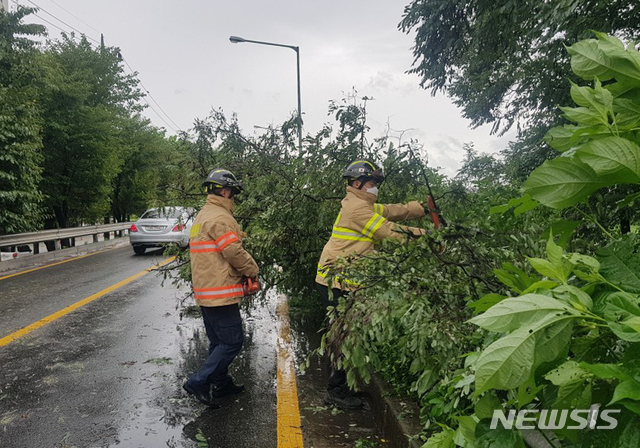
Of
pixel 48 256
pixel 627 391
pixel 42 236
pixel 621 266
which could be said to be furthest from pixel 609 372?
pixel 48 256

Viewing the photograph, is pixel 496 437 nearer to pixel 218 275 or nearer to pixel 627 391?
pixel 627 391

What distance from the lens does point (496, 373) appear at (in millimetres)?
984

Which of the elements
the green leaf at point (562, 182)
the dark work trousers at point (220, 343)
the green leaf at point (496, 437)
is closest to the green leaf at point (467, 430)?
the green leaf at point (496, 437)

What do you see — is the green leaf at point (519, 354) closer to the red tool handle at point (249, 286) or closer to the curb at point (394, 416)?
the curb at point (394, 416)

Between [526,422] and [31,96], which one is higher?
[31,96]

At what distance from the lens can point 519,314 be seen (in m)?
1.01

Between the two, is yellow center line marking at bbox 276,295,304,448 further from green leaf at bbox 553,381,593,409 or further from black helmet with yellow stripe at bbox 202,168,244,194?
green leaf at bbox 553,381,593,409

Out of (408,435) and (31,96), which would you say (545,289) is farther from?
(31,96)

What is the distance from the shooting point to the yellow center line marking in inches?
149

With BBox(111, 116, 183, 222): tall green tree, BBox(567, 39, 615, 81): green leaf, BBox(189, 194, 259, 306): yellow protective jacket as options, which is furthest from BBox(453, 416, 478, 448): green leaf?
BBox(111, 116, 183, 222): tall green tree

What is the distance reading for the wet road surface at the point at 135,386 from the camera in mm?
3879

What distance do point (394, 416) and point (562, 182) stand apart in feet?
9.15

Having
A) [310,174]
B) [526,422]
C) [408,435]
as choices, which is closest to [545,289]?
[526,422]

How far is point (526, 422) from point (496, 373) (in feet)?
1.93
